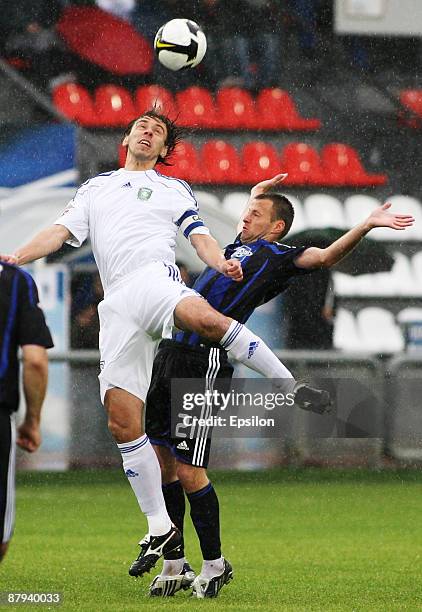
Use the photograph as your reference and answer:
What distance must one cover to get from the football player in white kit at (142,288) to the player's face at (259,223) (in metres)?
0.29

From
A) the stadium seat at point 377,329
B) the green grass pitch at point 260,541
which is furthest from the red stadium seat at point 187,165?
the green grass pitch at point 260,541

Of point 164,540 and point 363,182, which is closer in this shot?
point 164,540

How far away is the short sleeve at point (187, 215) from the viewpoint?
5.36 m

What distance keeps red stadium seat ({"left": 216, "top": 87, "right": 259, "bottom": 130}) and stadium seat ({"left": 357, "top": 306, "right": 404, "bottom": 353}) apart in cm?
195

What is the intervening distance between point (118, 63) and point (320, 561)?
6.30 meters

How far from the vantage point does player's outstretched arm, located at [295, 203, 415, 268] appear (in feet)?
17.0

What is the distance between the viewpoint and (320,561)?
6.27 metres

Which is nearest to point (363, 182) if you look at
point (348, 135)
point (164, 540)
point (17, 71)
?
point (348, 135)

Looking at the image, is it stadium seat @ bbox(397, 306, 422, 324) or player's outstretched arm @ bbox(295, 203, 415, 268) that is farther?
stadium seat @ bbox(397, 306, 422, 324)

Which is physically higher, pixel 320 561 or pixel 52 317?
pixel 52 317

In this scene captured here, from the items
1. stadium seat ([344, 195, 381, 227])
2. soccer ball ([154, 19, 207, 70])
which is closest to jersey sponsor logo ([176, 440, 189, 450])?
soccer ball ([154, 19, 207, 70])

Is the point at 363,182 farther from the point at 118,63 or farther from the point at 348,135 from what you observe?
the point at 118,63

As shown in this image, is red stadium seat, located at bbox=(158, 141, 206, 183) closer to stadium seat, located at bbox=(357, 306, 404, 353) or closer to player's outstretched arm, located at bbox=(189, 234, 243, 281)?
stadium seat, located at bbox=(357, 306, 404, 353)

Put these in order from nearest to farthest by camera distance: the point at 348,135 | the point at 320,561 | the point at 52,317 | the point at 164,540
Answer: the point at 164,540 < the point at 320,561 < the point at 52,317 < the point at 348,135
